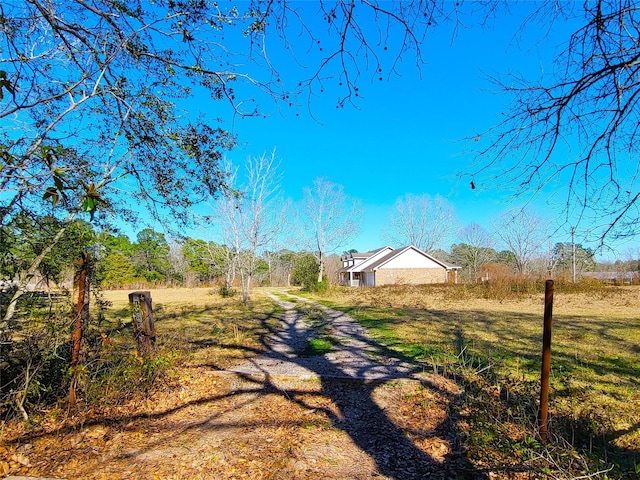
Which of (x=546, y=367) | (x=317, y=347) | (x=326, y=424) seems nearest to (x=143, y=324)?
(x=326, y=424)

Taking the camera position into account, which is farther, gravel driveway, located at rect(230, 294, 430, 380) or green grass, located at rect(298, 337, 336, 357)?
green grass, located at rect(298, 337, 336, 357)

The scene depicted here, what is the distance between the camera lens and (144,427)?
11.6 ft

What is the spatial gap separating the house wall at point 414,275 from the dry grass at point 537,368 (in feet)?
73.1

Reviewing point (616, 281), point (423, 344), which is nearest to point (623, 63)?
point (423, 344)

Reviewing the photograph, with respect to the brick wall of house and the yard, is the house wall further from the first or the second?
the yard

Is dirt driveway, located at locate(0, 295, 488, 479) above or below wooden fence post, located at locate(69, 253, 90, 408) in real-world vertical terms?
below

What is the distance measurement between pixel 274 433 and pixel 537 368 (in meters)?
4.52

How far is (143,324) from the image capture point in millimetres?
4809

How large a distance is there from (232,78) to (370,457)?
3606 millimetres

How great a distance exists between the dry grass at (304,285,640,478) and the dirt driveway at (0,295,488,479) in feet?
1.64

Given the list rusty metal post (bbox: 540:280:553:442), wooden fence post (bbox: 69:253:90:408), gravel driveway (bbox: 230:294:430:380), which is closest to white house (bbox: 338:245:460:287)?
gravel driveway (bbox: 230:294:430:380)

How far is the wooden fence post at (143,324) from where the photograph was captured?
15.1 ft

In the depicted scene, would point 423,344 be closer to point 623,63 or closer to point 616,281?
point 623,63

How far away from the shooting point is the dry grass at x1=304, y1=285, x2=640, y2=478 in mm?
3336
